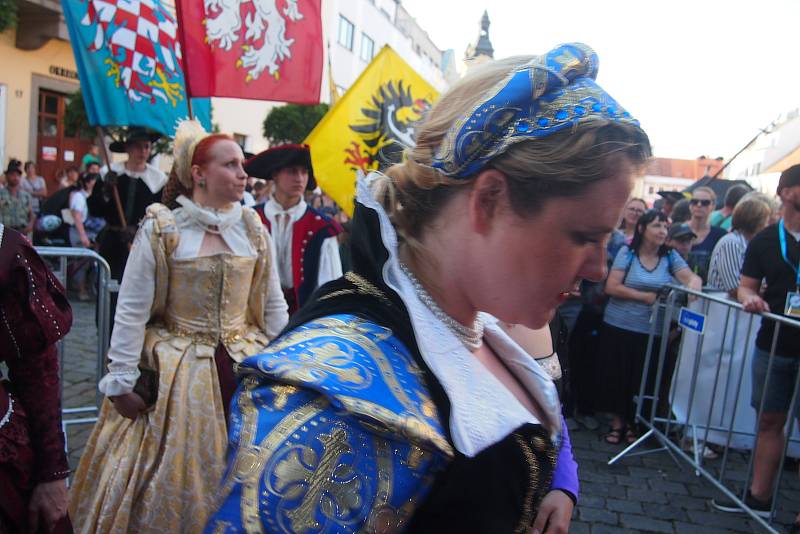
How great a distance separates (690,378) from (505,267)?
14.4 ft

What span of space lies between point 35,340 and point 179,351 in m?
0.89

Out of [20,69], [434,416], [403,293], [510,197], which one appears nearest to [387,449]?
[434,416]

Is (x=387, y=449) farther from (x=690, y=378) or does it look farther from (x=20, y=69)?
(x=20, y=69)

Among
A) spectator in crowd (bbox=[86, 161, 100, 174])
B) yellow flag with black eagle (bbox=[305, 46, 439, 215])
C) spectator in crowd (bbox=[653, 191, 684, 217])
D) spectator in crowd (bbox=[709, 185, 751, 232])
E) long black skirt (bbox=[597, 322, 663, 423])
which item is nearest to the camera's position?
yellow flag with black eagle (bbox=[305, 46, 439, 215])

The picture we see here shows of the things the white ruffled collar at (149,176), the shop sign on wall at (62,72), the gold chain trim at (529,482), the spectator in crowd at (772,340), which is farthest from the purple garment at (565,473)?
the shop sign on wall at (62,72)

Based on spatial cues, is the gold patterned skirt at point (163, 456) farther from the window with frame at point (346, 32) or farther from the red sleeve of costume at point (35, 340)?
the window with frame at point (346, 32)

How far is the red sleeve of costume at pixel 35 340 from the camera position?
71.3 inches

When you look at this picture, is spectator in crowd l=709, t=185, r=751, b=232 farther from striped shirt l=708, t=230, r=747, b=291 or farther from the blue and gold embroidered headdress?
the blue and gold embroidered headdress

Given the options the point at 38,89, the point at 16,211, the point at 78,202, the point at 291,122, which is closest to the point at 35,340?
the point at 16,211

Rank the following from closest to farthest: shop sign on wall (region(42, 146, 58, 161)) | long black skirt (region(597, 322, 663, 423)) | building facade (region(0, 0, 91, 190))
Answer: long black skirt (region(597, 322, 663, 423)) → building facade (region(0, 0, 91, 190)) → shop sign on wall (region(42, 146, 58, 161))

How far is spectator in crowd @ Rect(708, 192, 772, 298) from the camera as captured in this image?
5152 mm

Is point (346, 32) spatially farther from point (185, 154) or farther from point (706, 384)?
point (185, 154)

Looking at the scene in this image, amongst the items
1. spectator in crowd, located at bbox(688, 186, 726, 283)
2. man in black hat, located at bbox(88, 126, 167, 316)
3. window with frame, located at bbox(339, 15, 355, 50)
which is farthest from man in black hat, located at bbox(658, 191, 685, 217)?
window with frame, located at bbox(339, 15, 355, 50)

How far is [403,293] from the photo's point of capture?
3.48 ft
